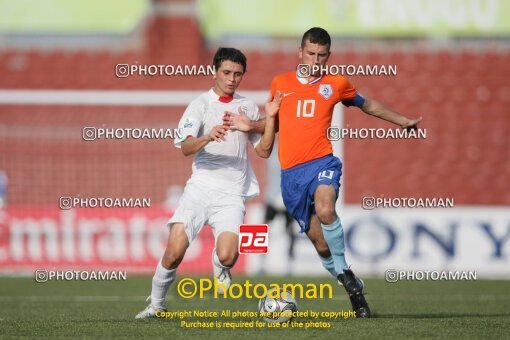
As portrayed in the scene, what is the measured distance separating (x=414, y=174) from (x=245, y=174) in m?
13.0

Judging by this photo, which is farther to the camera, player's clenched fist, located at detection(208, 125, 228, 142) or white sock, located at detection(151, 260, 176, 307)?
white sock, located at detection(151, 260, 176, 307)

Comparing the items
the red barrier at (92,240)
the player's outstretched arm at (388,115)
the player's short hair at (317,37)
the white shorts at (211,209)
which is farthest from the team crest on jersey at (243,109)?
the red barrier at (92,240)

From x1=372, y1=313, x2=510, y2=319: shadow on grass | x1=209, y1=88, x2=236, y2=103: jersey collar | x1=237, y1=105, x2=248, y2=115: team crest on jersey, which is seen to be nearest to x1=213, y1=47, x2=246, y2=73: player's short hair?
x1=209, y1=88, x2=236, y2=103: jersey collar

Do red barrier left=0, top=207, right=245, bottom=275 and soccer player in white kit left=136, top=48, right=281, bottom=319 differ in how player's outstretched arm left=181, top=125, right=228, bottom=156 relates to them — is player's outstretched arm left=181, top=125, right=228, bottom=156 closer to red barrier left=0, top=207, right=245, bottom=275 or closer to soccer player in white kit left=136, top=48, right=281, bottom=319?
soccer player in white kit left=136, top=48, right=281, bottom=319

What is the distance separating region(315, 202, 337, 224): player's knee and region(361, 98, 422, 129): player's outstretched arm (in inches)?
37.1

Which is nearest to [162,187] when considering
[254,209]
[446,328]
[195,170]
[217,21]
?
[254,209]

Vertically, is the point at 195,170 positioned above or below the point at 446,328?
above

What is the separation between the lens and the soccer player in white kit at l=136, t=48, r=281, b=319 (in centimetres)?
727

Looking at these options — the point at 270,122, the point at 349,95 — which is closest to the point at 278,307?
the point at 270,122

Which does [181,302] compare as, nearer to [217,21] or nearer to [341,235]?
[341,235]

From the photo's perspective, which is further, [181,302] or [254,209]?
[254,209]

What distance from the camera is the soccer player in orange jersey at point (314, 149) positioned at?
7.20 m

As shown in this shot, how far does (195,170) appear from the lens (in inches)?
301

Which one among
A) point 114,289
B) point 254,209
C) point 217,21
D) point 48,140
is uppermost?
point 217,21
